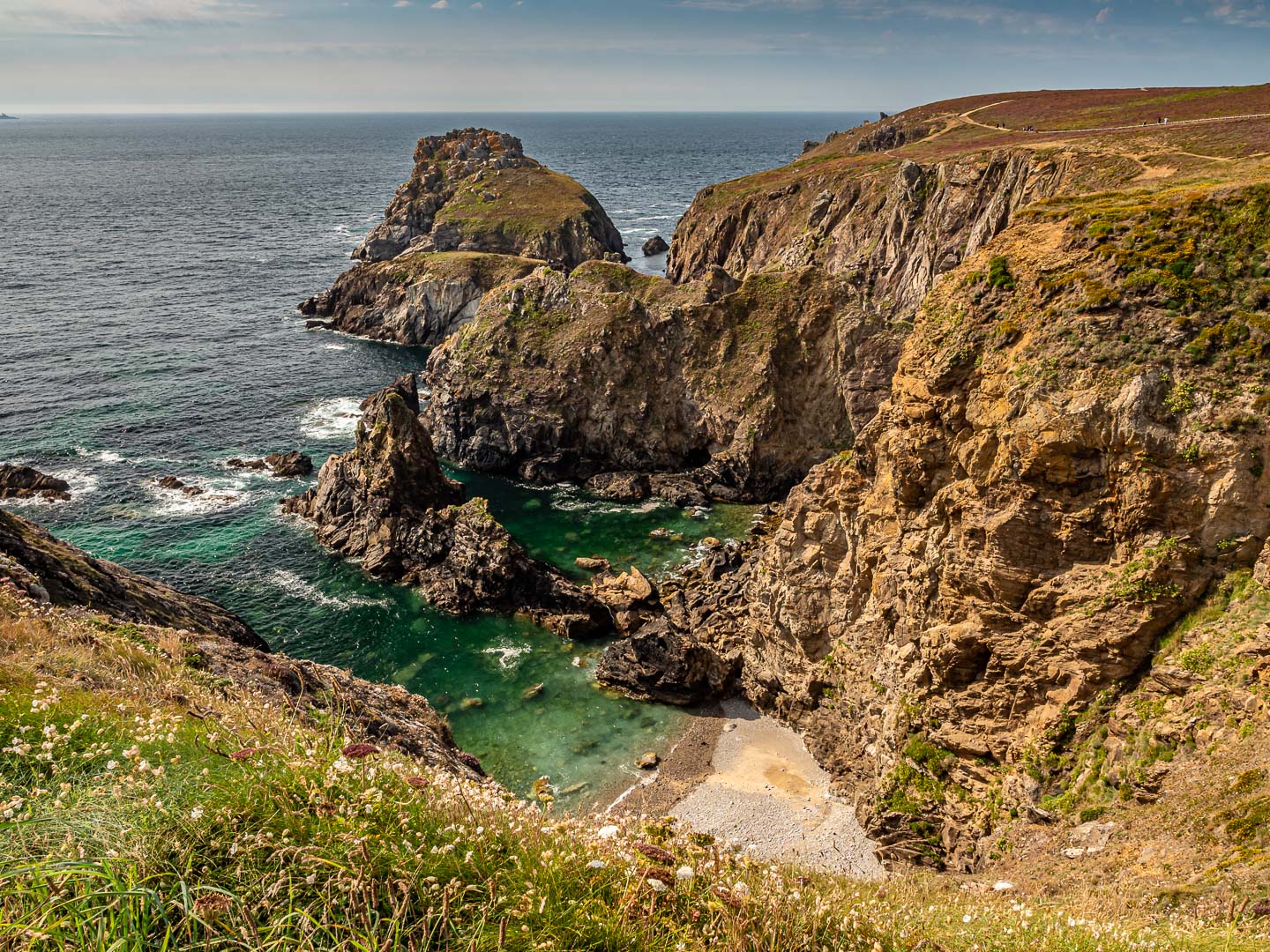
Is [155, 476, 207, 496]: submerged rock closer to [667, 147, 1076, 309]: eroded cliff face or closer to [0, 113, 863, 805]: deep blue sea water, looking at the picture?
[0, 113, 863, 805]: deep blue sea water

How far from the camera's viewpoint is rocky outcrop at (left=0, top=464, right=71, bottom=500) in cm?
5772

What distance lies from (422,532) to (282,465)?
20.6 meters

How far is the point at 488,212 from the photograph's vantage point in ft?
436

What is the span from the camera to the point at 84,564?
26812 millimetres

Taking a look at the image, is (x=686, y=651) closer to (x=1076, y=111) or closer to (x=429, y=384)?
(x=429, y=384)

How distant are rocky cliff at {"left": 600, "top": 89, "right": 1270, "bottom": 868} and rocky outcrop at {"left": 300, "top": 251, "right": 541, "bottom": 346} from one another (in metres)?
79.1

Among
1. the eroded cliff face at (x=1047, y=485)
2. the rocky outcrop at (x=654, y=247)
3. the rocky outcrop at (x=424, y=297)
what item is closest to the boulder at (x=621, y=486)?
the eroded cliff face at (x=1047, y=485)

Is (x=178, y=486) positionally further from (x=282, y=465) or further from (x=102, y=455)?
(x=102, y=455)

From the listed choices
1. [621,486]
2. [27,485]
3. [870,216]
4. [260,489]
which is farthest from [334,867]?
[870,216]

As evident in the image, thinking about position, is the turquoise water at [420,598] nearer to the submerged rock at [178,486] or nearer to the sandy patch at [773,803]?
the submerged rock at [178,486]

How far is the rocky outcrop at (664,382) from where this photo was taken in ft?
202

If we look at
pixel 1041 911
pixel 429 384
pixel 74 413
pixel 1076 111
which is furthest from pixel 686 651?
pixel 1076 111

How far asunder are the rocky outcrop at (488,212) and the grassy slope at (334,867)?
113m

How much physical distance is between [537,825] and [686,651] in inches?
1321
